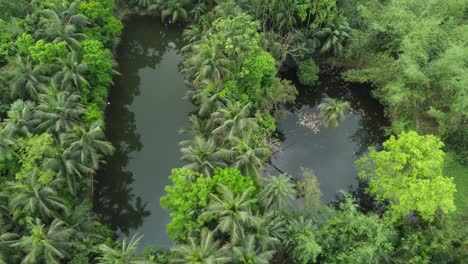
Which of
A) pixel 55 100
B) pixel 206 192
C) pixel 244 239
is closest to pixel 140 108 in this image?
pixel 55 100

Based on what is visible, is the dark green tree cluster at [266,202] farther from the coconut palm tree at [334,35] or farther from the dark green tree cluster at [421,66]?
the coconut palm tree at [334,35]

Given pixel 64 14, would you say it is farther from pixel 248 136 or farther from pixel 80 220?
pixel 248 136

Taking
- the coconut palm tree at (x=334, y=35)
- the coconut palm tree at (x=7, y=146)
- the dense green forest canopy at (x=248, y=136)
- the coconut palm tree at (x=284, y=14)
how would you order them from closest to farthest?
Result: the dense green forest canopy at (x=248, y=136) < the coconut palm tree at (x=7, y=146) < the coconut palm tree at (x=284, y=14) < the coconut palm tree at (x=334, y=35)

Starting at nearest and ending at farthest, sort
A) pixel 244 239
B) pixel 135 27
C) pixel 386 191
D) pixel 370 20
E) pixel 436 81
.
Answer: pixel 244 239 < pixel 386 191 < pixel 436 81 < pixel 370 20 < pixel 135 27

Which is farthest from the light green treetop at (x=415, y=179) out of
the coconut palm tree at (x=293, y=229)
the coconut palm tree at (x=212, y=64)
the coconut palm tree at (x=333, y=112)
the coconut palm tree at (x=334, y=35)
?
the coconut palm tree at (x=334, y=35)

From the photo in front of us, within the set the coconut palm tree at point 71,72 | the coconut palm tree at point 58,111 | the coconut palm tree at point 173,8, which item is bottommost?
the coconut palm tree at point 58,111

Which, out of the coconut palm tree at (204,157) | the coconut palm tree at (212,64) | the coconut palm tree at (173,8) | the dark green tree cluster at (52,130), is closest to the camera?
the dark green tree cluster at (52,130)

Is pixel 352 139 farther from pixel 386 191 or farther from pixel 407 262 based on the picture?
pixel 407 262

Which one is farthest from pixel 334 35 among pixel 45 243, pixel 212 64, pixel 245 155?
pixel 45 243
